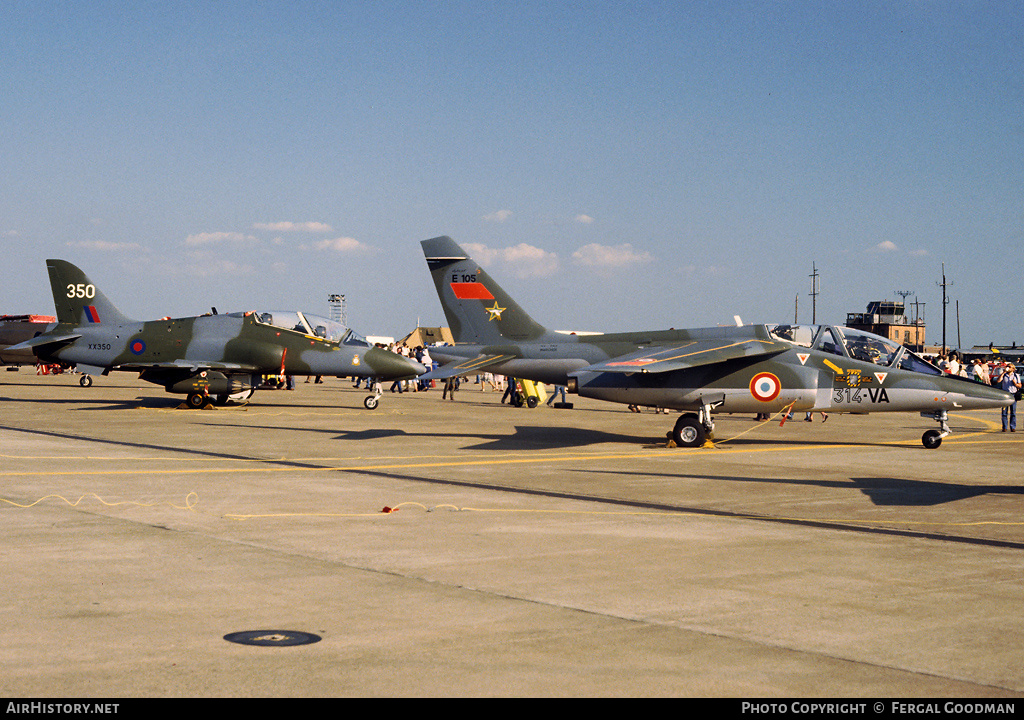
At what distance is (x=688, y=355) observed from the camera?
67.6 feet

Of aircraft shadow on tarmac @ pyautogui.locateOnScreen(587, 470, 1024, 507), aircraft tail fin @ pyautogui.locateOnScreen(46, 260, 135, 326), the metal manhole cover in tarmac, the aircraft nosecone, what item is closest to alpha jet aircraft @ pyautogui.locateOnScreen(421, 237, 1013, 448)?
aircraft shadow on tarmac @ pyautogui.locateOnScreen(587, 470, 1024, 507)

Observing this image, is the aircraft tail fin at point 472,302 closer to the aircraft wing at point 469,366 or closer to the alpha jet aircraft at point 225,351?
the aircraft wing at point 469,366

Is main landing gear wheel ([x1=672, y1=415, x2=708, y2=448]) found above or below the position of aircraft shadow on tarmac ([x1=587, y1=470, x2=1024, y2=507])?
above

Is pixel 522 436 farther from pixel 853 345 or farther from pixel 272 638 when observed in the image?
pixel 272 638

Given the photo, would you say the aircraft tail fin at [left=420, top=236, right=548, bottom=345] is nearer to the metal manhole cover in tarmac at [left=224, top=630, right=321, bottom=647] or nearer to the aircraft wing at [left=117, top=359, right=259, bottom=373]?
the aircraft wing at [left=117, top=359, right=259, bottom=373]

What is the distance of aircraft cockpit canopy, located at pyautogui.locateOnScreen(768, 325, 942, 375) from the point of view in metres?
21.3

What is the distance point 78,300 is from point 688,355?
25.5 meters

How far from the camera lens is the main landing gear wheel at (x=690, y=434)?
21.3 m

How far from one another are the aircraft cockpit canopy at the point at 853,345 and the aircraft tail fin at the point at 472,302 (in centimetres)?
588

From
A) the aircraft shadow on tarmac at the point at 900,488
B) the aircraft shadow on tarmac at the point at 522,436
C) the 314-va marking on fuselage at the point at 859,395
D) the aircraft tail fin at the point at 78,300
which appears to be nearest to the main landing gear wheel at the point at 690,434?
the aircraft shadow on tarmac at the point at 522,436

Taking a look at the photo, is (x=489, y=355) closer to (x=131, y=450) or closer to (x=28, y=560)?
(x=131, y=450)

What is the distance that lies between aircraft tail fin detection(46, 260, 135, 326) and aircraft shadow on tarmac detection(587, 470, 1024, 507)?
1052 inches

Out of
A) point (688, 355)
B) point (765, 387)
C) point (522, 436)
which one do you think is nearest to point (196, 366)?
point (522, 436)

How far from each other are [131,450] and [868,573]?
49.5 feet
